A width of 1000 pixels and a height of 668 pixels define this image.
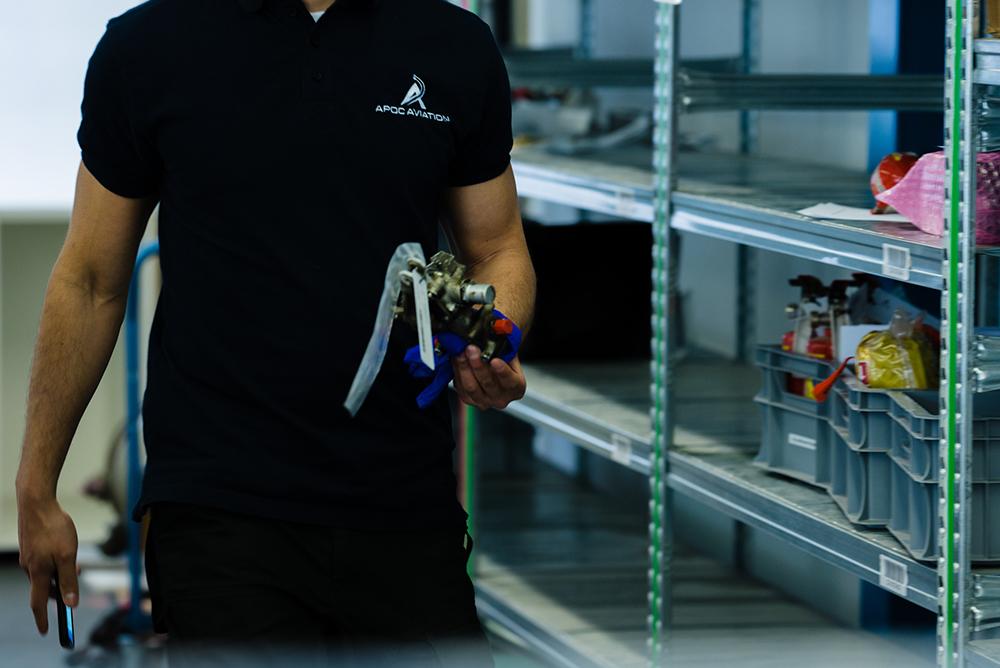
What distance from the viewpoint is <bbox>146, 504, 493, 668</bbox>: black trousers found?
206cm

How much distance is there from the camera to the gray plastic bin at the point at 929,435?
2.28 meters

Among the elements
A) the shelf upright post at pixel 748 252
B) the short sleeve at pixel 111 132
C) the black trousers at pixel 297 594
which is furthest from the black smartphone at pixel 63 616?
the shelf upright post at pixel 748 252

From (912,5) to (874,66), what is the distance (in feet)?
0.59

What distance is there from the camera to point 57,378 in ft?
7.16

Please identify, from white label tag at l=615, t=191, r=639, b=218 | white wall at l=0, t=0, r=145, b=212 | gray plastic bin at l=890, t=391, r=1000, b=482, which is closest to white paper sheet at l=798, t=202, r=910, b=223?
gray plastic bin at l=890, t=391, r=1000, b=482

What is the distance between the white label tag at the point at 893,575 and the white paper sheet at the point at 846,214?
564mm

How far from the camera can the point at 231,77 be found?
6.97ft

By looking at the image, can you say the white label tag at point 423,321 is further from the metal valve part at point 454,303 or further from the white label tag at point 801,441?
the white label tag at point 801,441

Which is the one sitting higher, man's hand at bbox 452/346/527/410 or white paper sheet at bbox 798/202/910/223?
white paper sheet at bbox 798/202/910/223

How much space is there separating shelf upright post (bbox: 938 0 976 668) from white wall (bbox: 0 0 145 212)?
423 centimetres

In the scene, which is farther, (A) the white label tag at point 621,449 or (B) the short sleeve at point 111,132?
(A) the white label tag at point 621,449

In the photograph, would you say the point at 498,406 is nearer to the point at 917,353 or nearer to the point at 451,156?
the point at 451,156

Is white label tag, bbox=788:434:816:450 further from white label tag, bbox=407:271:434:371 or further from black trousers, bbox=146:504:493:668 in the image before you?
white label tag, bbox=407:271:434:371

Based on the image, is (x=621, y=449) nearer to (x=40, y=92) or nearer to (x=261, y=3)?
(x=261, y=3)
